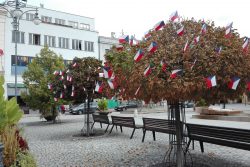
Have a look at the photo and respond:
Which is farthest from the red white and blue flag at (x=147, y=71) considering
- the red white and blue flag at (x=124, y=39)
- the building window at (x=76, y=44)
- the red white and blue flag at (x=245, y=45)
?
the building window at (x=76, y=44)

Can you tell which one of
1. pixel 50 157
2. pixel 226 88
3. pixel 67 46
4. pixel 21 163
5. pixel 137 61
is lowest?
pixel 50 157

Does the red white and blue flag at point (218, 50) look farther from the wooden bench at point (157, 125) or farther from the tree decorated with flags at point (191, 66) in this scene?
the wooden bench at point (157, 125)

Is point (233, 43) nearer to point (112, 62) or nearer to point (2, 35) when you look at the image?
point (112, 62)

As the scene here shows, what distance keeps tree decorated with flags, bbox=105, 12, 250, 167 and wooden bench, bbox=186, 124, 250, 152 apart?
1009 mm

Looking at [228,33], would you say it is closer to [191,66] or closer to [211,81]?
[191,66]

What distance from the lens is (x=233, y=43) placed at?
19.9ft

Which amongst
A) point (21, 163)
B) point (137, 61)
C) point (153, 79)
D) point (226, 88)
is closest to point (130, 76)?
point (137, 61)

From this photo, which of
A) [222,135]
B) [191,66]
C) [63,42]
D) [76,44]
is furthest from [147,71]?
[76,44]

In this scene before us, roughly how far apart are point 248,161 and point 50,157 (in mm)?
5282

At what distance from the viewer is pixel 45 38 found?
1754 inches

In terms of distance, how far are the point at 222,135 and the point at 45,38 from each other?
132ft

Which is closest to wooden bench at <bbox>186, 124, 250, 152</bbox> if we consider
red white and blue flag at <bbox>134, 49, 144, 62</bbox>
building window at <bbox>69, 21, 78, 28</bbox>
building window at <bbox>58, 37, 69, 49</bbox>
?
red white and blue flag at <bbox>134, 49, 144, 62</bbox>

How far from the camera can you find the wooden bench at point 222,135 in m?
6.73

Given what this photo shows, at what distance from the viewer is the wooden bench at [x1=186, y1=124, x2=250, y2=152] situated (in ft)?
22.1
